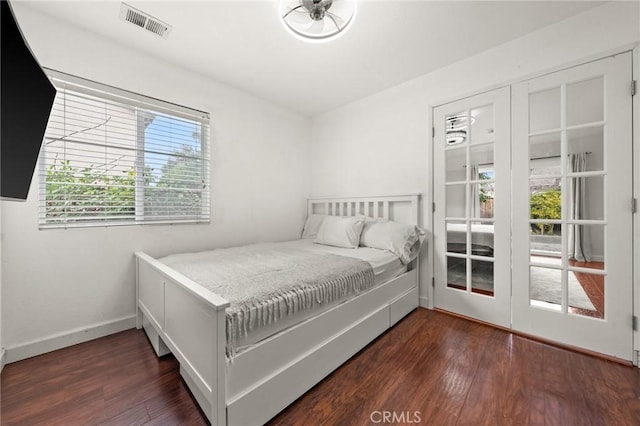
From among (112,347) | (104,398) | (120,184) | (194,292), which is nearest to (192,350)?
(194,292)

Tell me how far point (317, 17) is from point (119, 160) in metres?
1.91

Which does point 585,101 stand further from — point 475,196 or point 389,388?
point 389,388

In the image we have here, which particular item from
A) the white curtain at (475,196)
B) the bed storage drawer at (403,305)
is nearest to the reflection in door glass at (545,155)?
the white curtain at (475,196)

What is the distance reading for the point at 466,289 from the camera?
2312mm

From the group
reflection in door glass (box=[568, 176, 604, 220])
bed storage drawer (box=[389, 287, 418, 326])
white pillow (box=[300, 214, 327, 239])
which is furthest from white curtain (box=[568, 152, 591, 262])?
white pillow (box=[300, 214, 327, 239])

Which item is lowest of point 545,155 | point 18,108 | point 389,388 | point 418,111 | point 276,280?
point 389,388

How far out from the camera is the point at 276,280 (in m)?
1.39

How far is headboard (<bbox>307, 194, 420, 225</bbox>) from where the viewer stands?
8.58ft

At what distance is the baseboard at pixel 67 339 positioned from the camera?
1637 millimetres

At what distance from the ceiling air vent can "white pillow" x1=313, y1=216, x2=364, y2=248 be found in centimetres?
221

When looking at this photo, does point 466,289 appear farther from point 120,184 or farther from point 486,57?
point 120,184

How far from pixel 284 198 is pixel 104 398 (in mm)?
2424

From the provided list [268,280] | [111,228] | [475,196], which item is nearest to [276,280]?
[268,280]

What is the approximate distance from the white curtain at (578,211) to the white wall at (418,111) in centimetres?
74
